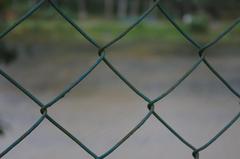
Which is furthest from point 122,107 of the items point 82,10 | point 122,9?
point 122,9

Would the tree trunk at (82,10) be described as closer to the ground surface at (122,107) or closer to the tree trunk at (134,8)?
the tree trunk at (134,8)

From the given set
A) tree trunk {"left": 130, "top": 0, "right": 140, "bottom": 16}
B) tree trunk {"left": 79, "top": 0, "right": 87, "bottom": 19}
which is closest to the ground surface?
tree trunk {"left": 79, "top": 0, "right": 87, "bottom": 19}

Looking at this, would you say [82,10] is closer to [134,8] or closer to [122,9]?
[122,9]

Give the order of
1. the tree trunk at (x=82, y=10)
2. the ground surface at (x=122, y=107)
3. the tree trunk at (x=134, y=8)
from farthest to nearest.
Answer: the tree trunk at (x=134, y=8) < the tree trunk at (x=82, y=10) < the ground surface at (x=122, y=107)

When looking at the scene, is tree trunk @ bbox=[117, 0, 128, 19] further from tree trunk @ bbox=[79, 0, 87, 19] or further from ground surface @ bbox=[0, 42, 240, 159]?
ground surface @ bbox=[0, 42, 240, 159]

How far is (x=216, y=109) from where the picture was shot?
13.5 feet

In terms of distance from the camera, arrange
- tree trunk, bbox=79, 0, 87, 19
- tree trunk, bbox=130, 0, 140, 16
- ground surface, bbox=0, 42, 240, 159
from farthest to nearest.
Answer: tree trunk, bbox=130, 0, 140, 16 → tree trunk, bbox=79, 0, 87, 19 → ground surface, bbox=0, 42, 240, 159

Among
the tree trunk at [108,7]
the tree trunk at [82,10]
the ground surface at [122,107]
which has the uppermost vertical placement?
the tree trunk at [108,7]

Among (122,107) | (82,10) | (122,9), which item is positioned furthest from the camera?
(122,9)

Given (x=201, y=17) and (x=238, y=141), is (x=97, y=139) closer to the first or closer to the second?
(x=238, y=141)

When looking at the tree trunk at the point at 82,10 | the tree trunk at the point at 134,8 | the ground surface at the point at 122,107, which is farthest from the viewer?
the tree trunk at the point at 134,8

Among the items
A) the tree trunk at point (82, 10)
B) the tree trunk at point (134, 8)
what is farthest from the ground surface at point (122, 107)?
the tree trunk at point (134, 8)

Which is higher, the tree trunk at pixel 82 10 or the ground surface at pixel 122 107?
the tree trunk at pixel 82 10

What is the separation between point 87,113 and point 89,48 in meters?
3.87
